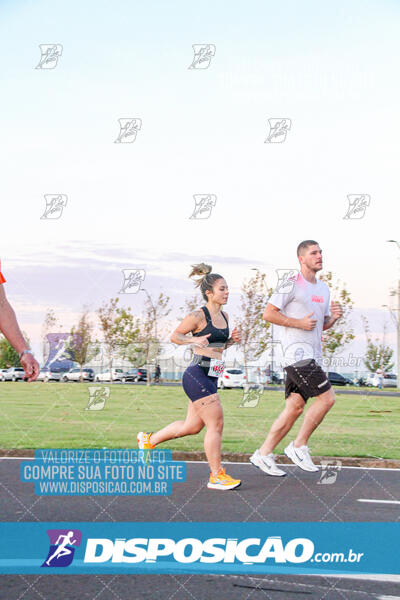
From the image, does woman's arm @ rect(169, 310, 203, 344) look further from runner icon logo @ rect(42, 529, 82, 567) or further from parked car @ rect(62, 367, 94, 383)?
parked car @ rect(62, 367, 94, 383)

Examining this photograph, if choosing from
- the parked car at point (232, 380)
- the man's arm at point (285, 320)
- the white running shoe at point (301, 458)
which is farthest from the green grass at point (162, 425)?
the parked car at point (232, 380)

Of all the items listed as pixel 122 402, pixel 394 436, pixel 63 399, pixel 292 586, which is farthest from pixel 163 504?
pixel 63 399

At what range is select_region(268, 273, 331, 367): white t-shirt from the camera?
898 cm

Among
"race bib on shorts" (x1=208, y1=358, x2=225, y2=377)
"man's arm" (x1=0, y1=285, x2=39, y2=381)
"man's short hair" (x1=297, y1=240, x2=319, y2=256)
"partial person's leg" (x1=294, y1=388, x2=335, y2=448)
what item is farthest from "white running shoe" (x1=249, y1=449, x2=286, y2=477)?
"man's arm" (x1=0, y1=285, x2=39, y2=381)

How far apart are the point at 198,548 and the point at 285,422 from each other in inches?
136

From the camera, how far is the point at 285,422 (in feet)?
29.4

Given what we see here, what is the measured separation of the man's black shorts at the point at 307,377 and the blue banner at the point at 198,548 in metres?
2.67

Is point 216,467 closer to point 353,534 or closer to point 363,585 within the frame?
point 353,534

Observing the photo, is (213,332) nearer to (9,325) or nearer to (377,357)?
(9,325)

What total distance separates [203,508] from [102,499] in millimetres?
1040

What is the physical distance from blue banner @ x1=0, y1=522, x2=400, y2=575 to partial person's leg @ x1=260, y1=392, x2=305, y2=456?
8.28ft

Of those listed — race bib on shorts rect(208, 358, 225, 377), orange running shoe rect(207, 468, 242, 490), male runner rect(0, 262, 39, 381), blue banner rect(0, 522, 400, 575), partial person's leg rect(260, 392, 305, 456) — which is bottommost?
orange running shoe rect(207, 468, 242, 490)

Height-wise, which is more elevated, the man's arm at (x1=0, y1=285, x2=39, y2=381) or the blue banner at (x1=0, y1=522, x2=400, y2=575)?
the man's arm at (x1=0, y1=285, x2=39, y2=381)

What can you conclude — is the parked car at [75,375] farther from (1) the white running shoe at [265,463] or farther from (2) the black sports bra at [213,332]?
(2) the black sports bra at [213,332]
